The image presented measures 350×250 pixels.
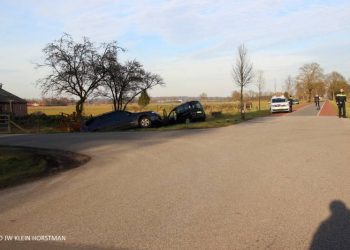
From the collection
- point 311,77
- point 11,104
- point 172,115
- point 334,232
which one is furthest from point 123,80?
point 311,77

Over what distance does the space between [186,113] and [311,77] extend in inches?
3673

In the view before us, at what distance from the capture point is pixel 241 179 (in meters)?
9.29

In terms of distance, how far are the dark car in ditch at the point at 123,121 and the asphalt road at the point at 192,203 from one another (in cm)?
1502

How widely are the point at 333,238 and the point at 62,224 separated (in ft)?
11.1

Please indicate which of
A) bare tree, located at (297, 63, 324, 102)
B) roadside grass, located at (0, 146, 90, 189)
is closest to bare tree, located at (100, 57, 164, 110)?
roadside grass, located at (0, 146, 90, 189)

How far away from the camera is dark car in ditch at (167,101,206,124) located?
30969 mm

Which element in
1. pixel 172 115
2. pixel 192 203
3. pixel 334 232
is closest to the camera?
pixel 334 232

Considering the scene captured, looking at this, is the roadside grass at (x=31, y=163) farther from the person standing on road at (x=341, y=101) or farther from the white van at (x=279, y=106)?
the white van at (x=279, y=106)

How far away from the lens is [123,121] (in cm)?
2864

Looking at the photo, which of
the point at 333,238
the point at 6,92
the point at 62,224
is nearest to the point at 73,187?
the point at 62,224

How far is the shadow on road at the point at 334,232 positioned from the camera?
5211mm

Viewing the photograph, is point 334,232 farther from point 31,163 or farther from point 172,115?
point 172,115

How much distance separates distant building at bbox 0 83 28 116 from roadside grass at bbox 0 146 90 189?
39702mm

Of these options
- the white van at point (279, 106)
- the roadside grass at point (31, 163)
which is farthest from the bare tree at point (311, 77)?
the roadside grass at point (31, 163)
